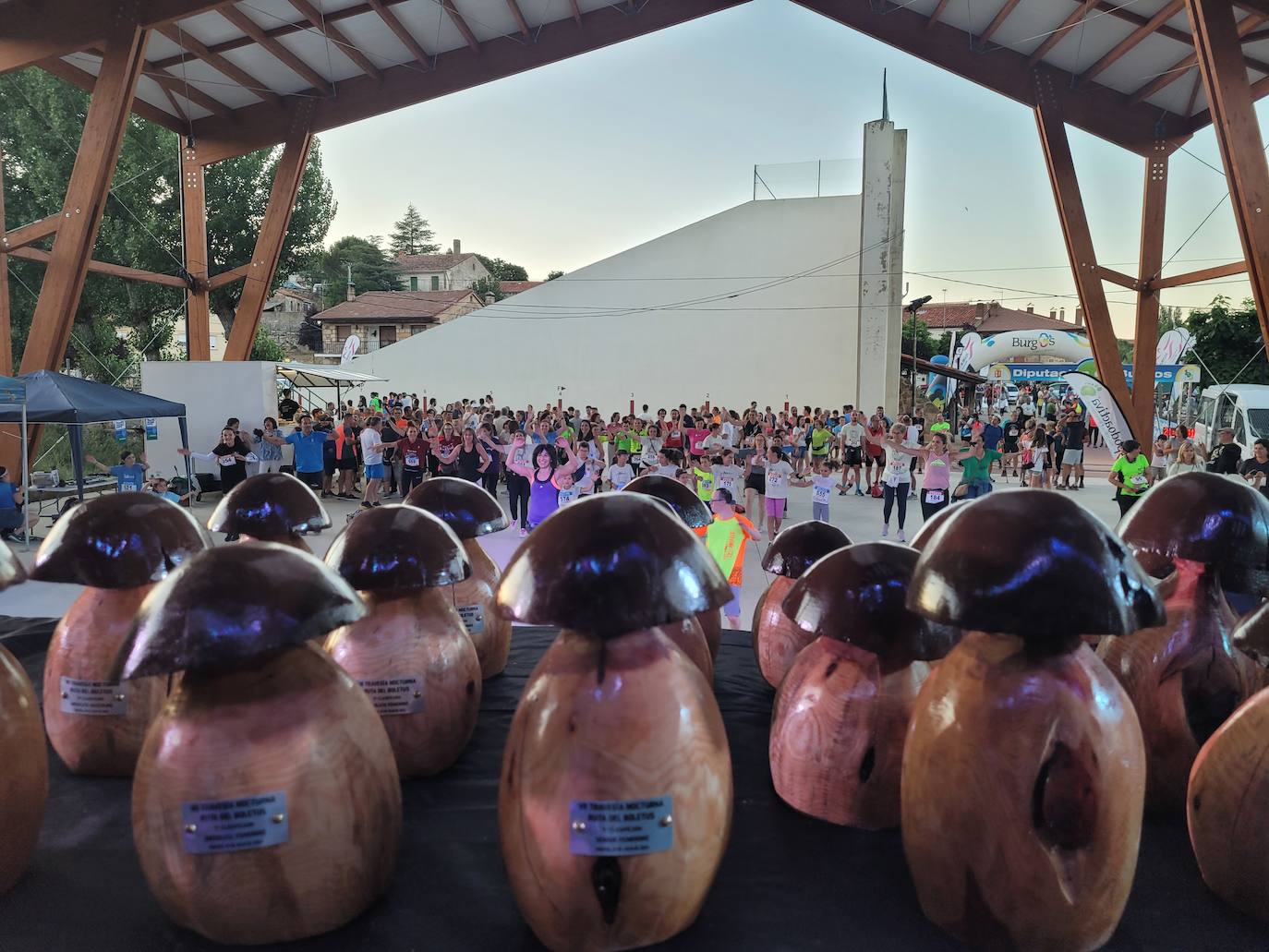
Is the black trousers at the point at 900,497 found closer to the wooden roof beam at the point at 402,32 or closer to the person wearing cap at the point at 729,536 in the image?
the person wearing cap at the point at 729,536

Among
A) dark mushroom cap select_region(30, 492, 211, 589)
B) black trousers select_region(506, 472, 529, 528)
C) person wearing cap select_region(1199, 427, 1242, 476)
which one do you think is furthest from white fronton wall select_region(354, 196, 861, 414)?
dark mushroom cap select_region(30, 492, 211, 589)

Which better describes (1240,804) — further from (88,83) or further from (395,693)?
(88,83)

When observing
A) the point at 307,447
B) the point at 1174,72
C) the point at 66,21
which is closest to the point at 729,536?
the point at 307,447

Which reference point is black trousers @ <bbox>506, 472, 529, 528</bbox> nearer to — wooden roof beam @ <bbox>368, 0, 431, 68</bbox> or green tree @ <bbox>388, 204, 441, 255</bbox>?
wooden roof beam @ <bbox>368, 0, 431, 68</bbox>

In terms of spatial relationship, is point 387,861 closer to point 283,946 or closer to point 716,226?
point 283,946

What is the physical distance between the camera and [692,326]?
1984 cm

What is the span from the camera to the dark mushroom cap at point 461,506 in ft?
8.71

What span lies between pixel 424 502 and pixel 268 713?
1.30 meters

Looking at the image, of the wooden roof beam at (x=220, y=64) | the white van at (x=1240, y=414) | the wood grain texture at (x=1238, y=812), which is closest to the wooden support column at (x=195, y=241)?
the wooden roof beam at (x=220, y=64)

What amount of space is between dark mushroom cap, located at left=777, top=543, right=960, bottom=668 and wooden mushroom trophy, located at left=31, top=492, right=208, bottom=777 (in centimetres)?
158

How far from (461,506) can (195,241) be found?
1288 centimetres

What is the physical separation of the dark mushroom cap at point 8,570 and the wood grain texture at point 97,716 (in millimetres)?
474

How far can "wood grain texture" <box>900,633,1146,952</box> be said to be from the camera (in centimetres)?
140

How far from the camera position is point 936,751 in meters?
1.48
